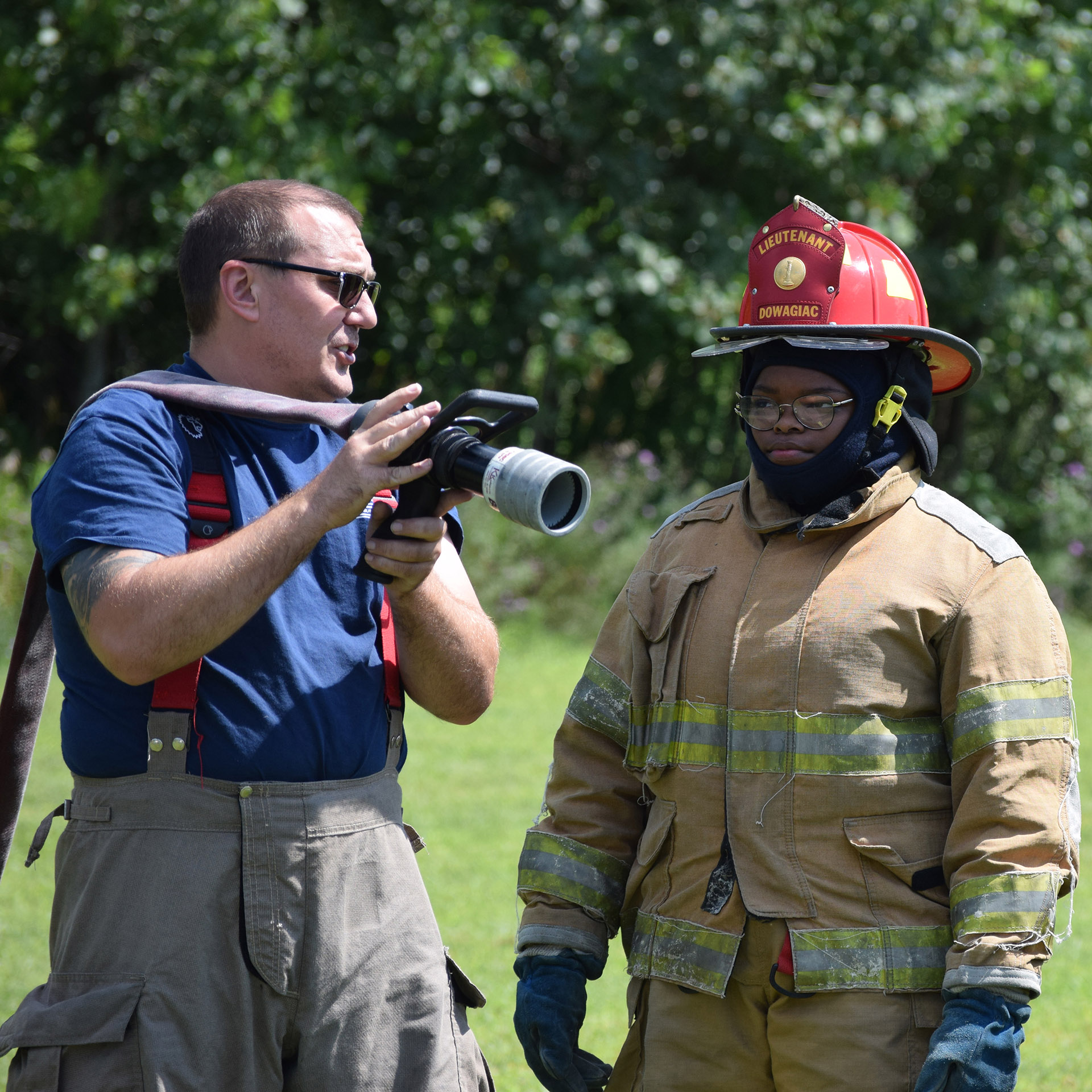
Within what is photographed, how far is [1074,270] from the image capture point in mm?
12781

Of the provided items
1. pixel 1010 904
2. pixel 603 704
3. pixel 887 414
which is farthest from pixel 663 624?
pixel 1010 904

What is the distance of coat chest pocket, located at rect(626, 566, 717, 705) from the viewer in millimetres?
2625

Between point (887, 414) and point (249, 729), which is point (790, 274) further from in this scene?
point (249, 729)

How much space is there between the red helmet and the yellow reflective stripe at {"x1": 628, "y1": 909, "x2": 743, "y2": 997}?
42.9 inches

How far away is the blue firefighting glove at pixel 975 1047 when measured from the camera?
6.99ft

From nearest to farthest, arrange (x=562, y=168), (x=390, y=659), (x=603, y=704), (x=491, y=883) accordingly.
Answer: (x=390, y=659) → (x=603, y=704) → (x=491, y=883) → (x=562, y=168)

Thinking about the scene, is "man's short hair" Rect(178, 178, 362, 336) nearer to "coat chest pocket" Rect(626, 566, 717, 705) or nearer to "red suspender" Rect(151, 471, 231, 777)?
"red suspender" Rect(151, 471, 231, 777)

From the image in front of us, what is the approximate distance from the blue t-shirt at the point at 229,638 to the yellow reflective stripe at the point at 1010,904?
106 cm

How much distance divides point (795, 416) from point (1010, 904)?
3.05 ft

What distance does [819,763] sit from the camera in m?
2.39

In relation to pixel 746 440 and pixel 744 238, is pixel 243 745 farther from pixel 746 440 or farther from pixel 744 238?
pixel 744 238

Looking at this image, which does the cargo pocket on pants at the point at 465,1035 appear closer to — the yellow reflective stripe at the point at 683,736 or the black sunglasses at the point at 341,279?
the yellow reflective stripe at the point at 683,736

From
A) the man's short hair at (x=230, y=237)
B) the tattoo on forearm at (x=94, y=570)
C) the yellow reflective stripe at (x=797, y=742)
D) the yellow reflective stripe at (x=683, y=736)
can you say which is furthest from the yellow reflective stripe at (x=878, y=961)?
the man's short hair at (x=230, y=237)

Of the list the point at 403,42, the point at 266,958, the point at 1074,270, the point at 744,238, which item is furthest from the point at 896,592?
the point at 1074,270
